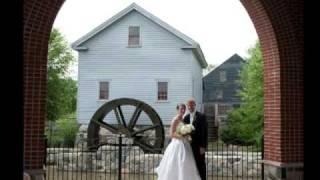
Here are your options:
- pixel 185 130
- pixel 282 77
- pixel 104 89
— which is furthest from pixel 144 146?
pixel 282 77

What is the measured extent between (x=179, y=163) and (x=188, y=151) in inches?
8.9

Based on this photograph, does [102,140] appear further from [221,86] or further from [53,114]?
[221,86]

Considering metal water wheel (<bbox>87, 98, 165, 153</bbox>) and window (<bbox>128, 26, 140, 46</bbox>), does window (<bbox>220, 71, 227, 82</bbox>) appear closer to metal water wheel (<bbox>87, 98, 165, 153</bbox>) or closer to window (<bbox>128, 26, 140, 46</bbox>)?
window (<bbox>128, 26, 140, 46</bbox>)

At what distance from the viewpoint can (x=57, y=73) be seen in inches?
1415

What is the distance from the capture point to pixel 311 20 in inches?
48.1

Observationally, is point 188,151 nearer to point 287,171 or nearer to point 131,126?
point 287,171

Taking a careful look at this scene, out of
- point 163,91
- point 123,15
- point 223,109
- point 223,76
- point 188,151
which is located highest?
point 123,15

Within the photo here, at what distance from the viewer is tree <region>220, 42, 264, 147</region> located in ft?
97.2

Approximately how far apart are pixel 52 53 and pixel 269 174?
29.6 m

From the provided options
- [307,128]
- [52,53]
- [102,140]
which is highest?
[52,53]

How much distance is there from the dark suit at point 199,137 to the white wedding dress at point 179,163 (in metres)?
0.07

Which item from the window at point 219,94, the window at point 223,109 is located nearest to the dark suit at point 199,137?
the window at point 223,109

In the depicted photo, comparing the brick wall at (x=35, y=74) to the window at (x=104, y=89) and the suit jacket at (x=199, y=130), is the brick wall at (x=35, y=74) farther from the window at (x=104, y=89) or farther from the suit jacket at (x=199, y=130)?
the window at (x=104, y=89)
